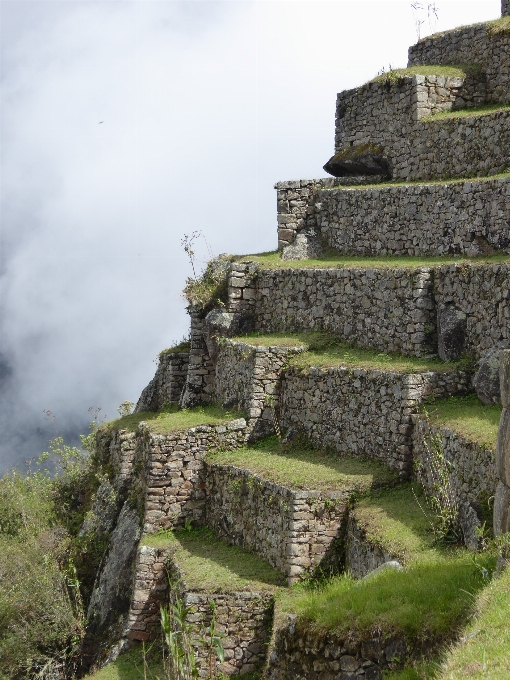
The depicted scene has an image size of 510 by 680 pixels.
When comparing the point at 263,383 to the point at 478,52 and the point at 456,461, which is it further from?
the point at 478,52

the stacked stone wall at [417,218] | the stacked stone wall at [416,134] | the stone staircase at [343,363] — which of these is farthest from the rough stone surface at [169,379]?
the stacked stone wall at [416,134]

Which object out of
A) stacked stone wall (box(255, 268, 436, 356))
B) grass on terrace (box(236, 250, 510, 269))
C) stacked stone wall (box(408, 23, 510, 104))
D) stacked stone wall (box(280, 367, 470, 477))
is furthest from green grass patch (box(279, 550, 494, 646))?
stacked stone wall (box(408, 23, 510, 104))

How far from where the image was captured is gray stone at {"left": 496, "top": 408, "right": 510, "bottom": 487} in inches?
407

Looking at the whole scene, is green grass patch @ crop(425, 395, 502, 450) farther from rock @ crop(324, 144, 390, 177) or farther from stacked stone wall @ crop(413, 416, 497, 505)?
rock @ crop(324, 144, 390, 177)

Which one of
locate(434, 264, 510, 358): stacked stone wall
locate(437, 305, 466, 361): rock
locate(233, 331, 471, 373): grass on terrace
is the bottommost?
locate(233, 331, 471, 373): grass on terrace

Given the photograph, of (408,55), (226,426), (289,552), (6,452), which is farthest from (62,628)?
(6,452)

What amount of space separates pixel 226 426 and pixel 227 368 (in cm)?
253

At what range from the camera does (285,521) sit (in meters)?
17.0

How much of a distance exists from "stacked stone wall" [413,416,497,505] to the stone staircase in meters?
0.04

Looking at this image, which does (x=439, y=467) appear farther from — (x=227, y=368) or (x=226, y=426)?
(x=227, y=368)

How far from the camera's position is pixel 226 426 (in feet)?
68.7

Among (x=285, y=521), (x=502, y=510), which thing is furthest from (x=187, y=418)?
(x=502, y=510)

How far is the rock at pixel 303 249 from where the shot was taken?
2455 cm

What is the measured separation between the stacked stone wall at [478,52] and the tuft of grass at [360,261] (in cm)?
367
